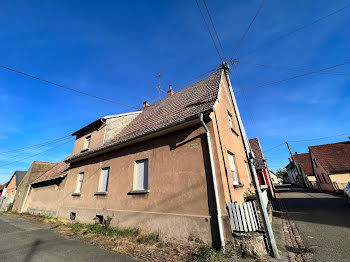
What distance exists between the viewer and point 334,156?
23406mm

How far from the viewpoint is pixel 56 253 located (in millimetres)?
5168

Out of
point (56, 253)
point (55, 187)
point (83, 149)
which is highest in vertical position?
point (83, 149)

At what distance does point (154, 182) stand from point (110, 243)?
2751 millimetres

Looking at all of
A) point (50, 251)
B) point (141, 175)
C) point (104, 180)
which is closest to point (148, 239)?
point (141, 175)

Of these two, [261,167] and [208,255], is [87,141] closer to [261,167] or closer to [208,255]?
[208,255]

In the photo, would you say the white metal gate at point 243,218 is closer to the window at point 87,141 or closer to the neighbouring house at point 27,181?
the window at point 87,141

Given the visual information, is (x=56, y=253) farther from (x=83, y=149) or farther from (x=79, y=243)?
(x=83, y=149)

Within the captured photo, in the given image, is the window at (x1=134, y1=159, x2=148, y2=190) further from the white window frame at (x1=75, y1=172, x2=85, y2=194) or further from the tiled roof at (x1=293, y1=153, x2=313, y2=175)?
the tiled roof at (x1=293, y1=153, x2=313, y2=175)

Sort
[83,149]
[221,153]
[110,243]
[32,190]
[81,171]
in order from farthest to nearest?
[32,190]
[83,149]
[81,171]
[110,243]
[221,153]

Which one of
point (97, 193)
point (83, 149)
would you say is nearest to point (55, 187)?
point (83, 149)

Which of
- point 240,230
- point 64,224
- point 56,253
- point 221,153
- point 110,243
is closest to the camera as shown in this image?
point 240,230

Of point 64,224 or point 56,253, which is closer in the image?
point 56,253

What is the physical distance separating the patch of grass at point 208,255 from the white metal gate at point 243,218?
0.82 metres

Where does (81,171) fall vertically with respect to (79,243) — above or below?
above
